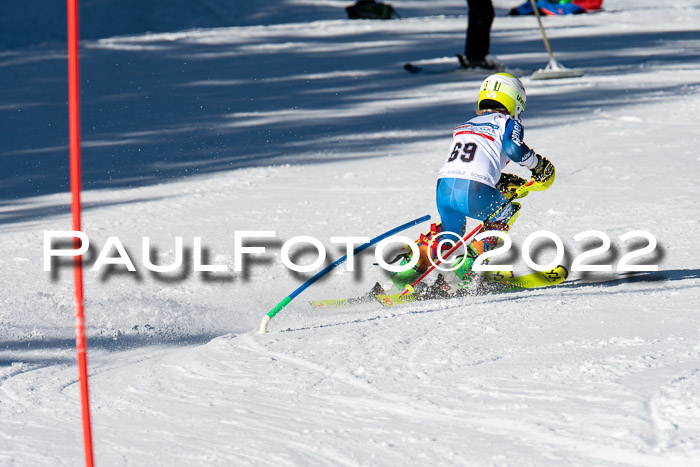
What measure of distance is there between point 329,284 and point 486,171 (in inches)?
57.8

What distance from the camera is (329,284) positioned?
6.72m

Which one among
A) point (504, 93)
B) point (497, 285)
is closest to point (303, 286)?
point (497, 285)

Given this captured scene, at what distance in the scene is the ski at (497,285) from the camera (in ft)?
19.8

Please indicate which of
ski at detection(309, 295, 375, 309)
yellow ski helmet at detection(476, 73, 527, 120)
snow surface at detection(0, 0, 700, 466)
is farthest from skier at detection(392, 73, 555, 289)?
snow surface at detection(0, 0, 700, 466)

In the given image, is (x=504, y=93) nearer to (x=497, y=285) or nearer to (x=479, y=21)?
(x=497, y=285)

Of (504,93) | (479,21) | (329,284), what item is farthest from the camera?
(479,21)

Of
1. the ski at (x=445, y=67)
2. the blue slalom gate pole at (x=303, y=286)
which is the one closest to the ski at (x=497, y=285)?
the blue slalom gate pole at (x=303, y=286)

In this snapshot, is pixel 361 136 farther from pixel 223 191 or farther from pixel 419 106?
pixel 223 191

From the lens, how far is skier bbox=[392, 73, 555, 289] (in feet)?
19.2

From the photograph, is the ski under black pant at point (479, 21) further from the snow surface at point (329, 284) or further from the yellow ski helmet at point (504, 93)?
the yellow ski helmet at point (504, 93)

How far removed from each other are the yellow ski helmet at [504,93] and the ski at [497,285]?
101 centimetres

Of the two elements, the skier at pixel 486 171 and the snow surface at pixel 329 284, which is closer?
the snow surface at pixel 329 284

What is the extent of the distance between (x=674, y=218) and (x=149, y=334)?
4260 millimetres

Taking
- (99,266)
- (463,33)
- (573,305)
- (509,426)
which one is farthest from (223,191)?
(463,33)
